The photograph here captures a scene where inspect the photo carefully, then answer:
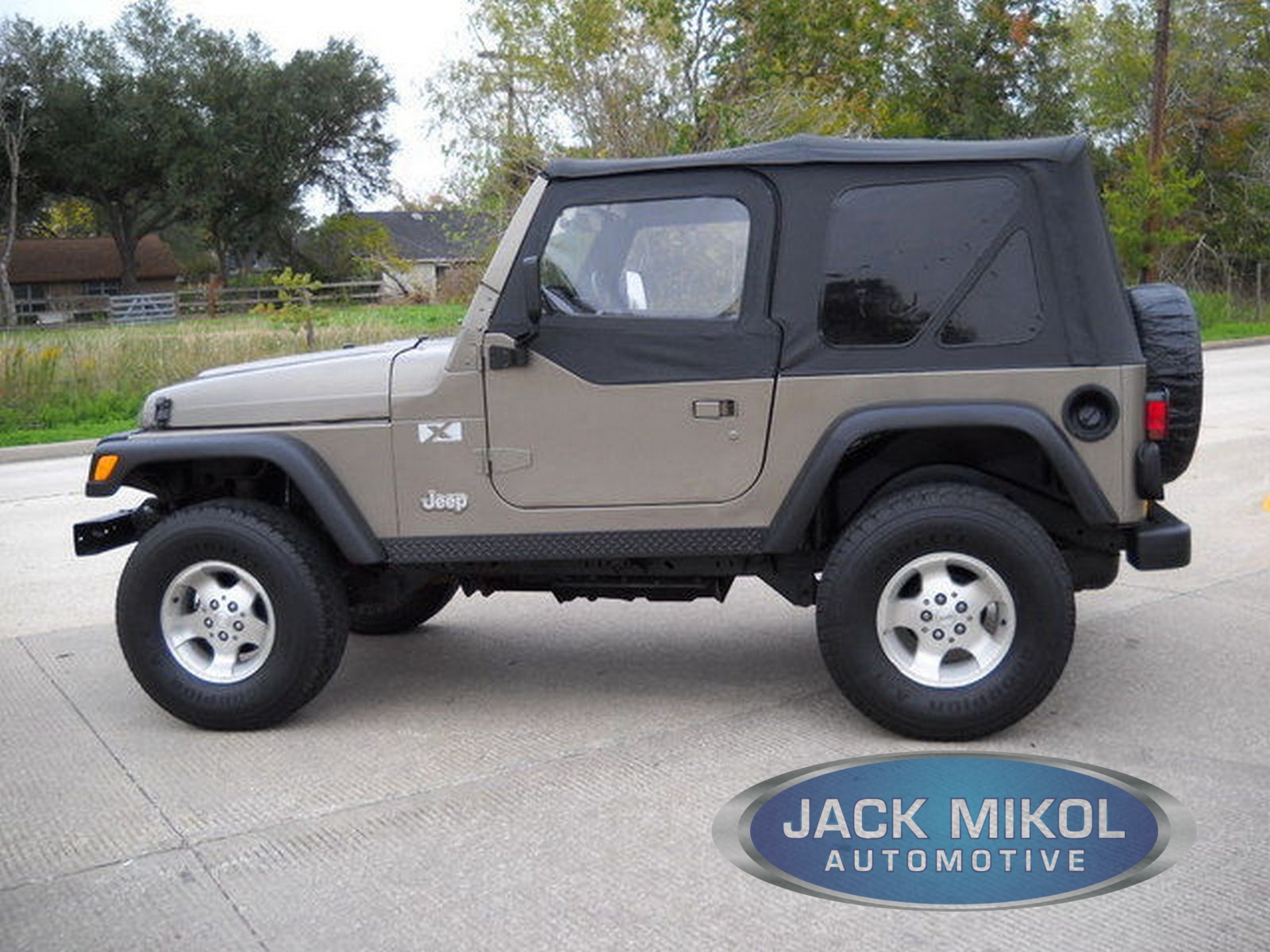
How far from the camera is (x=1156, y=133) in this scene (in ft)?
99.8

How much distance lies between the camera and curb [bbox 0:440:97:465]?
15.9m

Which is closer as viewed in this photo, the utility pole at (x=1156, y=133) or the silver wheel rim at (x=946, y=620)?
the silver wheel rim at (x=946, y=620)

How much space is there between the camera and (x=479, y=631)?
702cm

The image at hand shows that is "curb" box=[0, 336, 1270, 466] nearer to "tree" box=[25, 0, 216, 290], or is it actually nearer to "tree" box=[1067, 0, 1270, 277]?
"tree" box=[1067, 0, 1270, 277]

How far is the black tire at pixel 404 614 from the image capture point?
6758 millimetres

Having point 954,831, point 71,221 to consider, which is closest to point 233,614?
point 954,831

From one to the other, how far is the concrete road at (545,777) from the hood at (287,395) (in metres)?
1.20

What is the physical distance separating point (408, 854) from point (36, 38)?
6460 centimetres

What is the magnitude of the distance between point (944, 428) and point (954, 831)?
148 centimetres

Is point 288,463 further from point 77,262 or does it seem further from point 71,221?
point 71,221

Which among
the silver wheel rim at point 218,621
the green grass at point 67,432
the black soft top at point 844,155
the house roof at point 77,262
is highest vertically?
the house roof at point 77,262

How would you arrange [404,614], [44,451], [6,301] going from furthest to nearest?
1. [6,301]
2. [44,451]
3. [404,614]

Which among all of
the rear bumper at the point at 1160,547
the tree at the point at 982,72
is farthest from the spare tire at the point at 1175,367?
the tree at the point at 982,72

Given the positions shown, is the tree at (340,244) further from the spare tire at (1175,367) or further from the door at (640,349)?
the spare tire at (1175,367)
